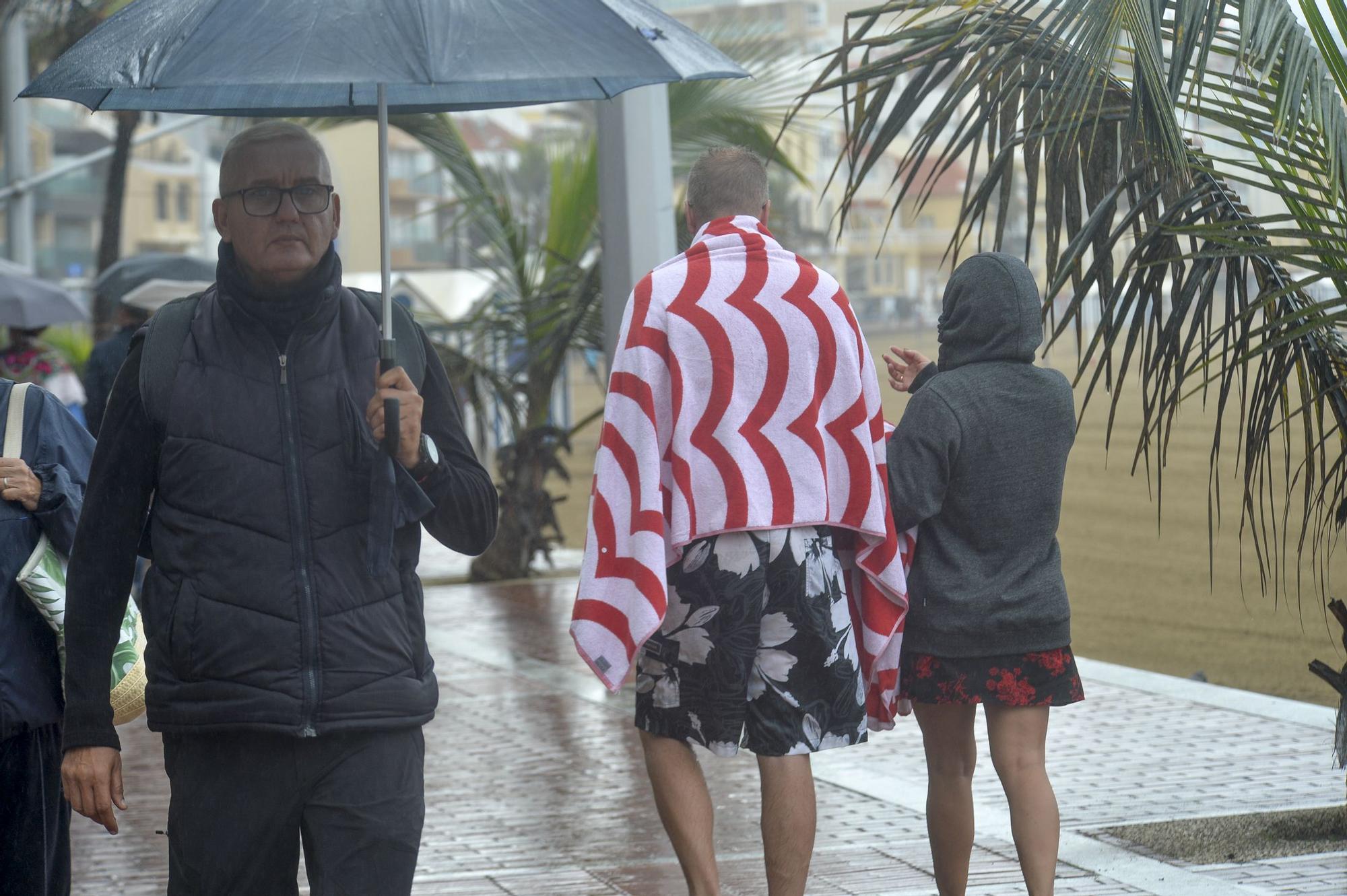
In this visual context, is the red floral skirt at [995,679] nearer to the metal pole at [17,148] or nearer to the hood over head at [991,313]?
the hood over head at [991,313]

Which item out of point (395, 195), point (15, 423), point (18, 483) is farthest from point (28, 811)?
point (395, 195)

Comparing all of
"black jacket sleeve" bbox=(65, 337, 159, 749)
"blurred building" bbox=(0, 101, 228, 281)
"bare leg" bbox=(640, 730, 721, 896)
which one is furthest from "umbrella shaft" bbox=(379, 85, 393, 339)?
"blurred building" bbox=(0, 101, 228, 281)

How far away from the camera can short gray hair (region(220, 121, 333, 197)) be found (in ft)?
10.3

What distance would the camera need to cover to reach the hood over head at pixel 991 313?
14.6 feet

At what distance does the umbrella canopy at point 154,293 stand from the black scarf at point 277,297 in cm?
552

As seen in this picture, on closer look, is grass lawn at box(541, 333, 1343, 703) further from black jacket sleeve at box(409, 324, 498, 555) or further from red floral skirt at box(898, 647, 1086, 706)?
black jacket sleeve at box(409, 324, 498, 555)

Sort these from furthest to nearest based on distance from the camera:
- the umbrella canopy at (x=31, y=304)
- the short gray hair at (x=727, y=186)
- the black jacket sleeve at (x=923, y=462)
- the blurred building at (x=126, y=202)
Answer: the blurred building at (x=126, y=202)
the umbrella canopy at (x=31, y=304)
the short gray hair at (x=727, y=186)
the black jacket sleeve at (x=923, y=462)

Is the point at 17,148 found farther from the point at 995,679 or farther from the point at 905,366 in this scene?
the point at 995,679

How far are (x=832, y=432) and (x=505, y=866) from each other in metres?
2.21

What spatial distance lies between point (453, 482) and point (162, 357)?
20.9 inches

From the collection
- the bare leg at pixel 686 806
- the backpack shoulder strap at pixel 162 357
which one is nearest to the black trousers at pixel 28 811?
the backpack shoulder strap at pixel 162 357

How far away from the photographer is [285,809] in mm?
3043

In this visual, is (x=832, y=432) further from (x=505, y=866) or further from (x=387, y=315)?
(x=505, y=866)

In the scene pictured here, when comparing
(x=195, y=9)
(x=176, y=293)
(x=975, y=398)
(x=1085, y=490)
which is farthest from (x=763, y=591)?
(x=1085, y=490)
